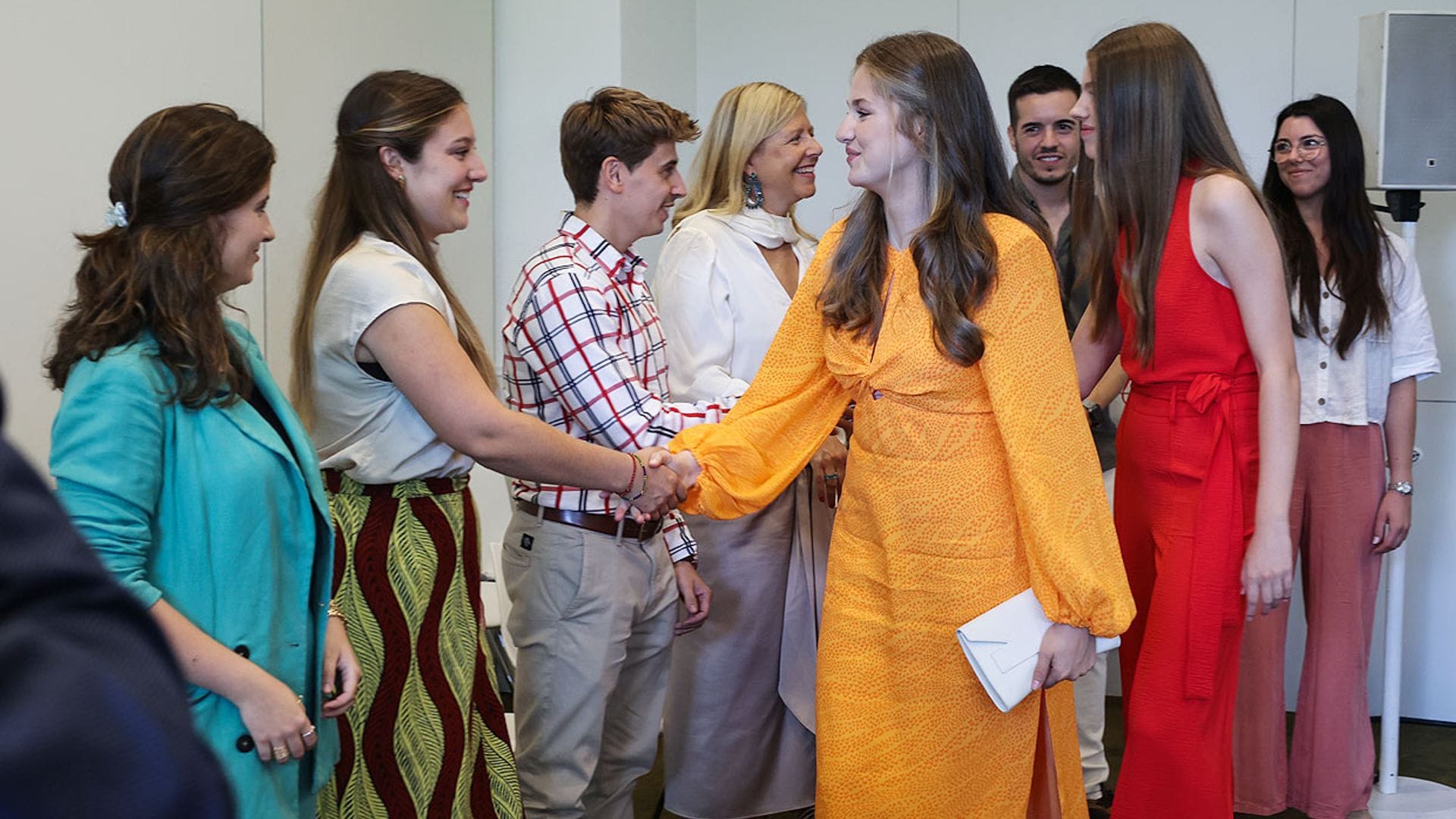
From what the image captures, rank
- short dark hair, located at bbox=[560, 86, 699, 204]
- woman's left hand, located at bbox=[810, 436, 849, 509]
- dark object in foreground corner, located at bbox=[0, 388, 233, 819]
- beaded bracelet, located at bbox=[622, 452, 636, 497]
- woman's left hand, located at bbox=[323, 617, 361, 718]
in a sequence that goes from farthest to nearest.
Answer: woman's left hand, located at bbox=[810, 436, 849, 509] → short dark hair, located at bbox=[560, 86, 699, 204] → beaded bracelet, located at bbox=[622, 452, 636, 497] → woman's left hand, located at bbox=[323, 617, 361, 718] → dark object in foreground corner, located at bbox=[0, 388, 233, 819]

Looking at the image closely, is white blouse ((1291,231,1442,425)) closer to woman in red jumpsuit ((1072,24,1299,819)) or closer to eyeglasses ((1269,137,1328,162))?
eyeglasses ((1269,137,1328,162))

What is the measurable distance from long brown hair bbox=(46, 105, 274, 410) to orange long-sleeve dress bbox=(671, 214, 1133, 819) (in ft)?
3.10

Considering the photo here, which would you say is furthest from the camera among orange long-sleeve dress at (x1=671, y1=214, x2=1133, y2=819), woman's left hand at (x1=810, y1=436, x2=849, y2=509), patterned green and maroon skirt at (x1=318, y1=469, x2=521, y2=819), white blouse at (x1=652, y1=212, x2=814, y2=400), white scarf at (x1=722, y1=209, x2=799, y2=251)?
white scarf at (x1=722, y1=209, x2=799, y2=251)

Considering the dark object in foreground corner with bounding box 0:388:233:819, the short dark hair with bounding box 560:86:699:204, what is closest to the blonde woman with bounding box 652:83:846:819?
the short dark hair with bounding box 560:86:699:204

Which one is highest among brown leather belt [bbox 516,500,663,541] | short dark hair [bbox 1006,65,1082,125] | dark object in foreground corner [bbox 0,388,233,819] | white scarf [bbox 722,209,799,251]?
short dark hair [bbox 1006,65,1082,125]

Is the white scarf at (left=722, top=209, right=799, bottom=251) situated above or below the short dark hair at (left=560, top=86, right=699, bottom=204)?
below

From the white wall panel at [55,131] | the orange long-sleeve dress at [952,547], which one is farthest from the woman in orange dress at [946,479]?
the white wall panel at [55,131]

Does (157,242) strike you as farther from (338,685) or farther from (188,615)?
(338,685)

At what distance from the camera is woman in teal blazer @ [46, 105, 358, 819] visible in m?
1.59

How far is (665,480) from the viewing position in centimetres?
234

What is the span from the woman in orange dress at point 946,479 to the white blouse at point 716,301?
34.2 inches

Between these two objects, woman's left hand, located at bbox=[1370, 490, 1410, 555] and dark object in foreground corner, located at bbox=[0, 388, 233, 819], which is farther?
woman's left hand, located at bbox=[1370, 490, 1410, 555]

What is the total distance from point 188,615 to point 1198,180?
170cm

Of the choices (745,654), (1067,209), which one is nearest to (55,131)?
(745,654)
